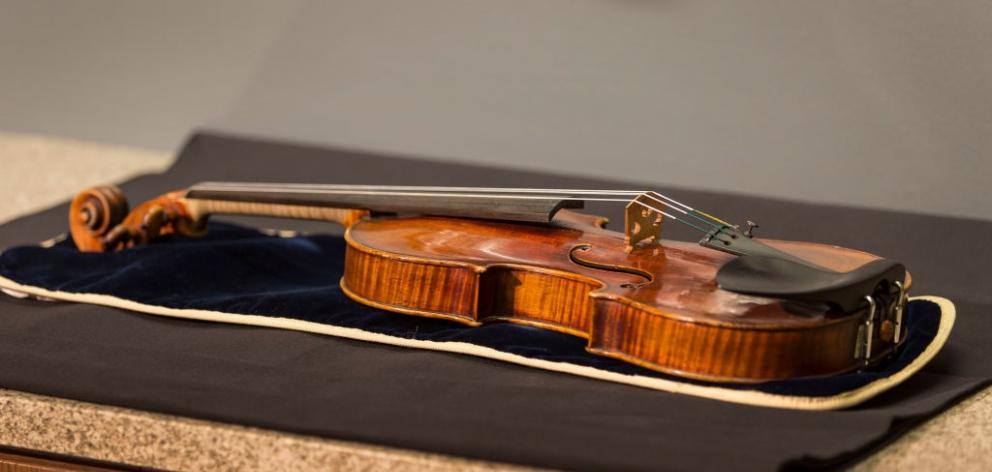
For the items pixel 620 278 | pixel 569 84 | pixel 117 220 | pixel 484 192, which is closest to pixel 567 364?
pixel 620 278

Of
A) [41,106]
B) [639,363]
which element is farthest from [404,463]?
[41,106]

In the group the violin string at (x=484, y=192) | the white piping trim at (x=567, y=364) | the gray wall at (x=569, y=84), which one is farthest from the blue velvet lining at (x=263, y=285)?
the gray wall at (x=569, y=84)

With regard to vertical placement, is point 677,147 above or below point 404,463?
above

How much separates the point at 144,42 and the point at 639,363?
6.11ft

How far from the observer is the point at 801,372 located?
1367 millimetres

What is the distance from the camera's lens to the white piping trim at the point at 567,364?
1.37 meters

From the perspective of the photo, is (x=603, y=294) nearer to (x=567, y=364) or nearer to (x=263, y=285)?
(x=567, y=364)

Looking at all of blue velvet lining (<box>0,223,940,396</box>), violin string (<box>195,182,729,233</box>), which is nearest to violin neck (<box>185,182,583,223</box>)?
violin string (<box>195,182,729,233</box>)

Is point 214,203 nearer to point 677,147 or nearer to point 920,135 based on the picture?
point 677,147

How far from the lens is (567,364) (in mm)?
1496

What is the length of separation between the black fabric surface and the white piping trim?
0.01 meters

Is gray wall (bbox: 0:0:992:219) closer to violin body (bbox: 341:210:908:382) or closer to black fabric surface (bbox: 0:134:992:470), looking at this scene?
black fabric surface (bbox: 0:134:992:470)

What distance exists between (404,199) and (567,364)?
1.17 feet

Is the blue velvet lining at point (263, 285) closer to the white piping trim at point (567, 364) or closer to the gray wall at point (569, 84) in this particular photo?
the white piping trim at point (567, 364)
